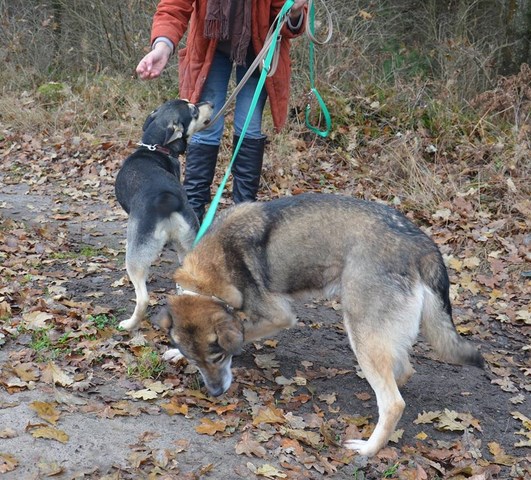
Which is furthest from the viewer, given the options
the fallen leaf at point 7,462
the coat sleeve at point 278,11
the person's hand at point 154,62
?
the coat sleeve at point 278,11

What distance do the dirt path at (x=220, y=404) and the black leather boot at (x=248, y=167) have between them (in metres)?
1.05

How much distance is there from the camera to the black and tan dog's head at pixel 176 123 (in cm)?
552

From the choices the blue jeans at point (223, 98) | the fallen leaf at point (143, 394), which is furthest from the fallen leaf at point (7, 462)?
the blue jeans at point (223, 98)

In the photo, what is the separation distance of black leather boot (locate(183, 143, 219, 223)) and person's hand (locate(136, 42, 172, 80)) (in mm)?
856

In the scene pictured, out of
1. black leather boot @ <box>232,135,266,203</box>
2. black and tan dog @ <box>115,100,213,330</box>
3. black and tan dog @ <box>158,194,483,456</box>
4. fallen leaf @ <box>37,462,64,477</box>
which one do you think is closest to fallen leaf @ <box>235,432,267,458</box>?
black and tan dog @ <box>158,194,483,456</box>

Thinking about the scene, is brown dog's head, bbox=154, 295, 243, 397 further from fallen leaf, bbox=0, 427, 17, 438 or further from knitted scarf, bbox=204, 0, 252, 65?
knitted scarf, bbox=204, 0, 252, 65

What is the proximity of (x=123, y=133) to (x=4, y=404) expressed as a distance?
778cm

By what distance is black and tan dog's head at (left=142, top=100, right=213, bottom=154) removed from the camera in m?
5.52

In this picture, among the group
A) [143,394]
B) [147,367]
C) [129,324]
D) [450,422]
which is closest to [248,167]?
[129,324]

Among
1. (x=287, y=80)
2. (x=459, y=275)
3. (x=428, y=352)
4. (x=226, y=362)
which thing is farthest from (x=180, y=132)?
(x=459, y=275)

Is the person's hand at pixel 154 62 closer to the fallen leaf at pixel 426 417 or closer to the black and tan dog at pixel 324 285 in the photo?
the black and tan dog at pixel 324 285

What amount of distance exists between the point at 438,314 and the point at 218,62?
2.90m

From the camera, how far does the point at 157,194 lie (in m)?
4.97

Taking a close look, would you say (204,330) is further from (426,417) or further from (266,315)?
(426,417)
